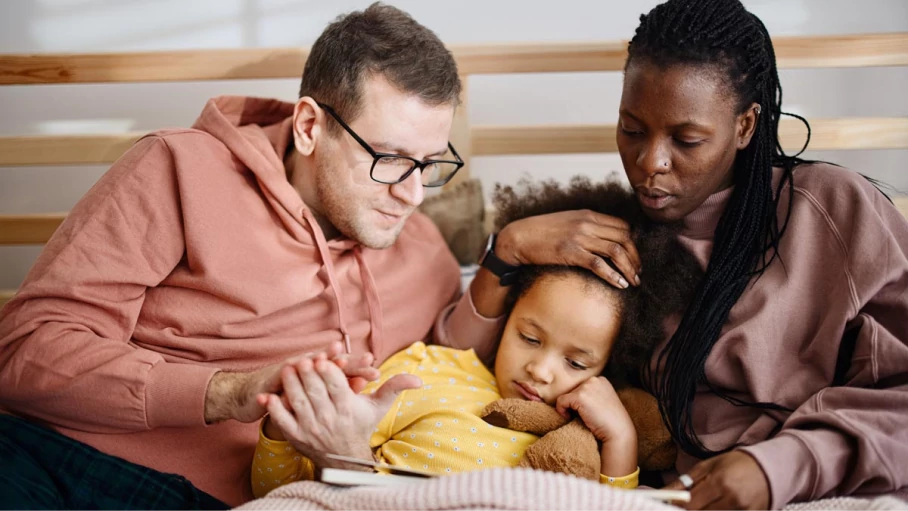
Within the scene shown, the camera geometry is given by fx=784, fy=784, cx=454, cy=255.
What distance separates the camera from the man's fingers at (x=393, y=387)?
141 centimetres

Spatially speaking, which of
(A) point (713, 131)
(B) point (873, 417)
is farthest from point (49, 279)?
(B) point (873, 417)

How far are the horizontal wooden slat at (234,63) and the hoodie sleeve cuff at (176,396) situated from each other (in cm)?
116

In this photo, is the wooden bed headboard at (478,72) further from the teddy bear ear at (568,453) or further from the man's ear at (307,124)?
the teddy bear ear at (568,453)

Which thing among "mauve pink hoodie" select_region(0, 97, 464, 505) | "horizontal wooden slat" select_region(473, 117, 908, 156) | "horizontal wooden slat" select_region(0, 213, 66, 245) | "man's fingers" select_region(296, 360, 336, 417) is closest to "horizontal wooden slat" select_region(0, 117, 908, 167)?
"horizontal wooden slat" select_region(473, 117, 908, 156)

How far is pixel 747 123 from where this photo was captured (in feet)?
5.40

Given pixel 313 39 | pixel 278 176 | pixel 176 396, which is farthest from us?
pixel 313 39

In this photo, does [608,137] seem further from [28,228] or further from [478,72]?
[28,228]

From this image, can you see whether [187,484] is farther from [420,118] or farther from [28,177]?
[28,177]

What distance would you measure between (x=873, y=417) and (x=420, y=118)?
109 centimetres

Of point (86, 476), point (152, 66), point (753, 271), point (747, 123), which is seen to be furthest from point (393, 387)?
point (152, 66)

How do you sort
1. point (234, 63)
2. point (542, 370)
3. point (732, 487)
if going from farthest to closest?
point (234, 63) → point (542, 370) → point (732, 487)

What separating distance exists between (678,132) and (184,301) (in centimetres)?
111

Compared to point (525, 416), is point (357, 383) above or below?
above

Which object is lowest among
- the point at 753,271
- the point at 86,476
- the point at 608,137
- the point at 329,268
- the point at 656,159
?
the point at 86,476
